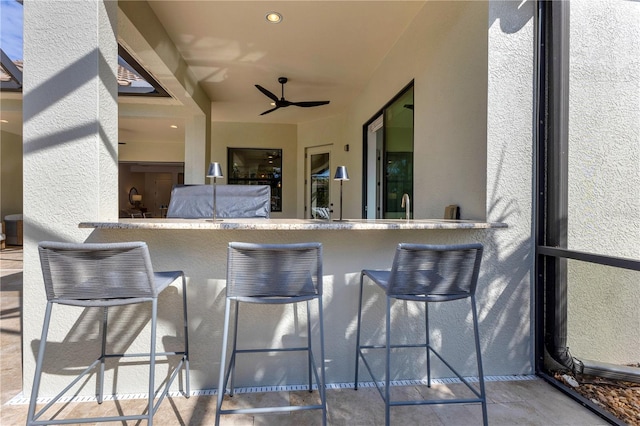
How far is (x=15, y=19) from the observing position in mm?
2305

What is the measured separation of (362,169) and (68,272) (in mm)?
3789

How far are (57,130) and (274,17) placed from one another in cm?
204

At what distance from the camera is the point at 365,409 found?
1670 mm

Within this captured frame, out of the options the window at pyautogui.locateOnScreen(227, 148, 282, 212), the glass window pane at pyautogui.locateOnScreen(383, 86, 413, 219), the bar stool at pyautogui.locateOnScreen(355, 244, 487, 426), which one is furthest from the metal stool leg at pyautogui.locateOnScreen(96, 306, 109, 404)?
the window at pyautogui.locateOnScreen(227, 148, 282, 212)

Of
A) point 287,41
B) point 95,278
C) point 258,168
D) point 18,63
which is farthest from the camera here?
point 258,168

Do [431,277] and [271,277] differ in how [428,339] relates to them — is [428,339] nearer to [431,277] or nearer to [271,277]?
[431,277]

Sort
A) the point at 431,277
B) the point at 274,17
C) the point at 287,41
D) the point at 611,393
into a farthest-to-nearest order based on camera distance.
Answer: the point at 287,41 → the point at 274,17 → the point at 611,393 → the point at 431,277

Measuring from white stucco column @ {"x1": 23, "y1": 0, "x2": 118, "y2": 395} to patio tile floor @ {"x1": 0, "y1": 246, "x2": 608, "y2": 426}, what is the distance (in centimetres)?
37

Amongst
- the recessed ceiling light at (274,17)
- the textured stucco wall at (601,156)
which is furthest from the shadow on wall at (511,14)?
the recessed ceiling light at (274,17)

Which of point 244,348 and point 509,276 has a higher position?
point 509,276

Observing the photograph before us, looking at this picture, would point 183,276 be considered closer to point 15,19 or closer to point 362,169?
point 15,19

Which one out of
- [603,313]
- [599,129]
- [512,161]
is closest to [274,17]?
[512,161]

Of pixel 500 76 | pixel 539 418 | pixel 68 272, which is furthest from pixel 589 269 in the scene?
pixel 68 272

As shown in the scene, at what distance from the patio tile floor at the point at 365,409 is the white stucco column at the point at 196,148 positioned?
11.2 ft
